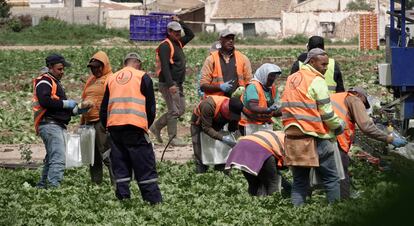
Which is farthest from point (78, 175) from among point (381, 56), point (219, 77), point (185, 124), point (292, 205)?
point (381, 56)

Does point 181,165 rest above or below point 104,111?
below

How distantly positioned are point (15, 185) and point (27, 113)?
407 inches

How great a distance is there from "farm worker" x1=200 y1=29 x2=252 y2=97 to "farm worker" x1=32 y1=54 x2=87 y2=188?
207cm

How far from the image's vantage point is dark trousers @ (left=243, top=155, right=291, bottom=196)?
8516 millimetres

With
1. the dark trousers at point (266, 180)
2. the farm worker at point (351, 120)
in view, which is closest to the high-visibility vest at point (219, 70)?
the dark trousers at point (266, 180)

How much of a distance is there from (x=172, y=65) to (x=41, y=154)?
2.72m

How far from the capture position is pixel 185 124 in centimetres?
1852

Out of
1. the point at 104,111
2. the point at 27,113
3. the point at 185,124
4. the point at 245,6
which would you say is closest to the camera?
the point at 104,111

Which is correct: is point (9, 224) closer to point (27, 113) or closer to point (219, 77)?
point (219, 77)

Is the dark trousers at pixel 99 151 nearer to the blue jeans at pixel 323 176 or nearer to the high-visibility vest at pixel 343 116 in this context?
the blue jeans at pixel 323 176

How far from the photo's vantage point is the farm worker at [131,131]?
8336mm

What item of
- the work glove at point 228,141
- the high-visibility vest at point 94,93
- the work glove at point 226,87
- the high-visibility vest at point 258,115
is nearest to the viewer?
the high-visibility vest at point 94,93

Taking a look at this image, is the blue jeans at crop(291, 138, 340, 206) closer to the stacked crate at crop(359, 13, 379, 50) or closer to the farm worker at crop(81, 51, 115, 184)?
the farm worker at crop(81, 51, 115, 184)

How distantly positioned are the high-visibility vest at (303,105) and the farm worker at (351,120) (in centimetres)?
67
